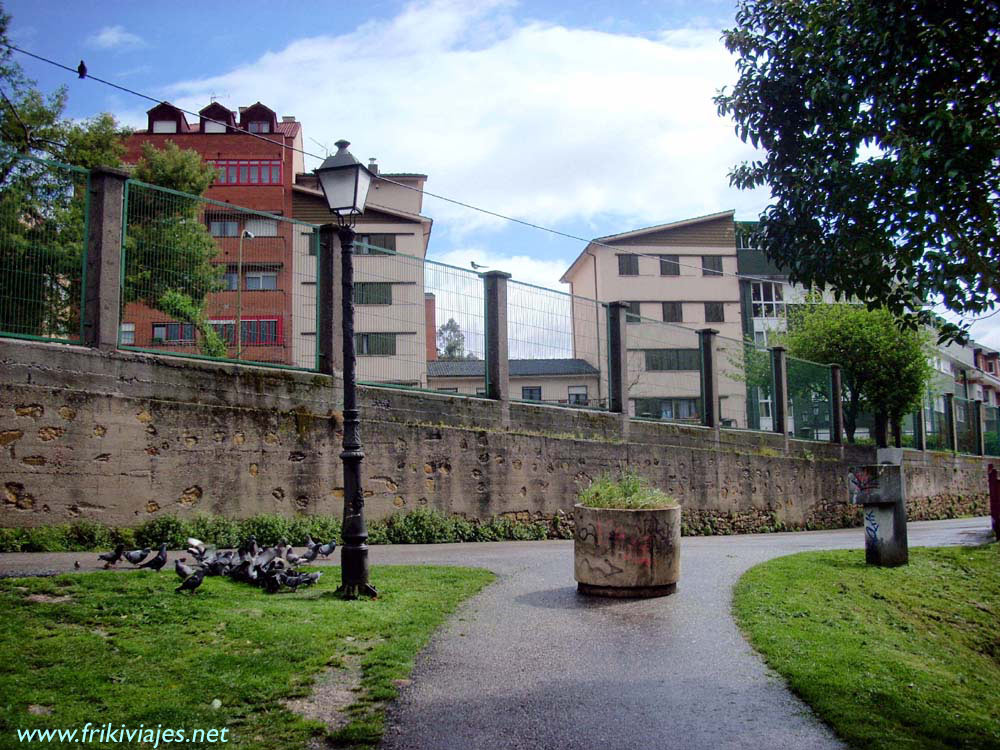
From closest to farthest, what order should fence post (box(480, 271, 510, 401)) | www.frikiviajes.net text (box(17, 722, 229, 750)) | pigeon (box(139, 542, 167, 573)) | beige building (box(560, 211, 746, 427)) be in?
www.frikiviajes.net text (box(17, 722, 229, 750)) → pigeon (box(139, 542, 167, 573)) → fence post (box(480, 271, 510, 401)) → beige building (box(560, 211, 746, 427))

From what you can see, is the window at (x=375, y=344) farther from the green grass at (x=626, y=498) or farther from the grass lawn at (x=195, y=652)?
the grass lawn at (x=195, y=652)

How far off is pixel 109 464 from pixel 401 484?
409 cm

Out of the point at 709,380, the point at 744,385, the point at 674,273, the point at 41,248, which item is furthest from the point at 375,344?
the point at 674,273

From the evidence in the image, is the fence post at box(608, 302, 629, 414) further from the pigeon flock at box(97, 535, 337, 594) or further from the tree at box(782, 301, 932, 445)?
the tree at box(782, 301, 932, 445)

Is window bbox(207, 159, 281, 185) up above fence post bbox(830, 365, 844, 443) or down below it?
above

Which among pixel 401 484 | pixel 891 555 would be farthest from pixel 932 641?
pixel 401 484

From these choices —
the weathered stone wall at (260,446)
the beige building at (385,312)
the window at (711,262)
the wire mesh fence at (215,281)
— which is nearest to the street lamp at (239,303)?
the wire mesh fence at (215,281)

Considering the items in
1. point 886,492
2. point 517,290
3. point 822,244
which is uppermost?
point 517,290

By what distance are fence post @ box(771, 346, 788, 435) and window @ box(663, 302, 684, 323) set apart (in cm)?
3191

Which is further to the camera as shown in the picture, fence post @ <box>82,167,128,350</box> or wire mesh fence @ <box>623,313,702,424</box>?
wire mesh fence @ <box>623,313,702,424</box>

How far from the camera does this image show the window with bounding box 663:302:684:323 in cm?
5366

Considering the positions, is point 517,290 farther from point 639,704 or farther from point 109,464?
point 639,704

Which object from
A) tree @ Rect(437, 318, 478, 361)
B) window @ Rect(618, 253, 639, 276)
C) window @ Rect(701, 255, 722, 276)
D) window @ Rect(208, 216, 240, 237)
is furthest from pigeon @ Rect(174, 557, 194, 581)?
window @ Rect(701, 255, 722, 276)

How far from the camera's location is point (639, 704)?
4891mm
